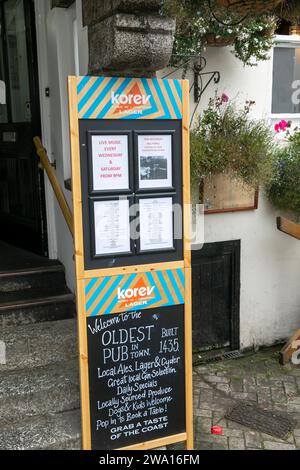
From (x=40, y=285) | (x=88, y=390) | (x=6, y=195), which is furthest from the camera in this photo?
(x=6, y=195)

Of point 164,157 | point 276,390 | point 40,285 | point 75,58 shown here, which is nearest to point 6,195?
point 40,285

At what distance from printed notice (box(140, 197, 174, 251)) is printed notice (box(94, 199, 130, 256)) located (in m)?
0.11

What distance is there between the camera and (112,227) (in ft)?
10.2

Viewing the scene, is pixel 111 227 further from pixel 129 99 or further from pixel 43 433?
pixel 43 433

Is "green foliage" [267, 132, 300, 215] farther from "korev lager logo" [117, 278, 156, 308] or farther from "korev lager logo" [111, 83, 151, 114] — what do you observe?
"korev lager logo" [117, 278, 156, 308]

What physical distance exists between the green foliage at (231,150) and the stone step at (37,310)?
153 cm

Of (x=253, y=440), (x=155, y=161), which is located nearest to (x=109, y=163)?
(x=155, y=161)

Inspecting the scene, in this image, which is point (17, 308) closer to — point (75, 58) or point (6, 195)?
point (6, 195)

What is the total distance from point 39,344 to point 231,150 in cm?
219

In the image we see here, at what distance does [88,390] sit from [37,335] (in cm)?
122

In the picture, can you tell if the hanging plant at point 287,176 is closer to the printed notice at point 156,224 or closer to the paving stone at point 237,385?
the paving stone at point 237,385

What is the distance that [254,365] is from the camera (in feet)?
16.2

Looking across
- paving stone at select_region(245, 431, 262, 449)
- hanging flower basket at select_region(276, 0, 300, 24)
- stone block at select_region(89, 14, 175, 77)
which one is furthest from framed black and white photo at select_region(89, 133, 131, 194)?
paving stone at select_region(245, 431, 262, 449)

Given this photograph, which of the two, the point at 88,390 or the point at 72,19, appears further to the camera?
the point at 72,19
